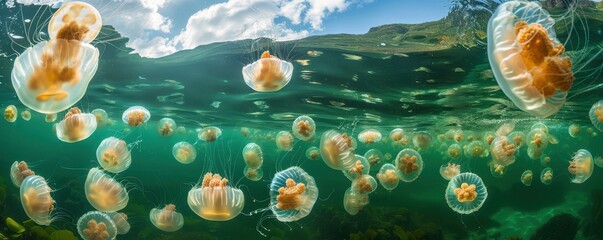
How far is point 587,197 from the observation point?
1702cm

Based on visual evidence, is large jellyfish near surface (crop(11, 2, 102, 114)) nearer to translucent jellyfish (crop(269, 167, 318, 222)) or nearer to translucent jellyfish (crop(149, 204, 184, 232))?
translucent jellyfish (crop(269, 167, 318, 222))

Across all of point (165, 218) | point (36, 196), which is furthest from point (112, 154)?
point (165, 218)

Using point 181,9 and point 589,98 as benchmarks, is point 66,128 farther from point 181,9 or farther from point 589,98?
point 589,98

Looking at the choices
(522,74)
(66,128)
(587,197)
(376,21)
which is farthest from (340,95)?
(587,197)

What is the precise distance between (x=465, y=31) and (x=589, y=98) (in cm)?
916

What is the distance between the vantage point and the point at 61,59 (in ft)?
10.6

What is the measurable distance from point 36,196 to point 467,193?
7997 mm

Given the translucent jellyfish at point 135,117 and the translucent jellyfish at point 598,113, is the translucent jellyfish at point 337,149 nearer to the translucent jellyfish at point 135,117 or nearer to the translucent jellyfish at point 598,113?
the translucent jellyfish at point 135,117

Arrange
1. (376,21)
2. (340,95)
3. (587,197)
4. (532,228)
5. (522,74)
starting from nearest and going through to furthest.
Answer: (522,74) < (376,21) < (340,95) < (532,228) < (587,197)

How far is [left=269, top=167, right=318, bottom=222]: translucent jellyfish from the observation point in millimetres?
5645

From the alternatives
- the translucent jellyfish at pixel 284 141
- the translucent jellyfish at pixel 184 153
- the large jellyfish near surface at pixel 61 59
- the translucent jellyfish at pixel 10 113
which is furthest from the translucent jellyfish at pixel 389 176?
the translucent jellyfish at pixel 10 113

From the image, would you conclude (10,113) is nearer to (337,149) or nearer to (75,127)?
(75,127)

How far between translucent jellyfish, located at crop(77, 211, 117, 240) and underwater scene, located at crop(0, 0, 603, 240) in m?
0.03

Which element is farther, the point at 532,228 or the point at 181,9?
the point at 532,228
